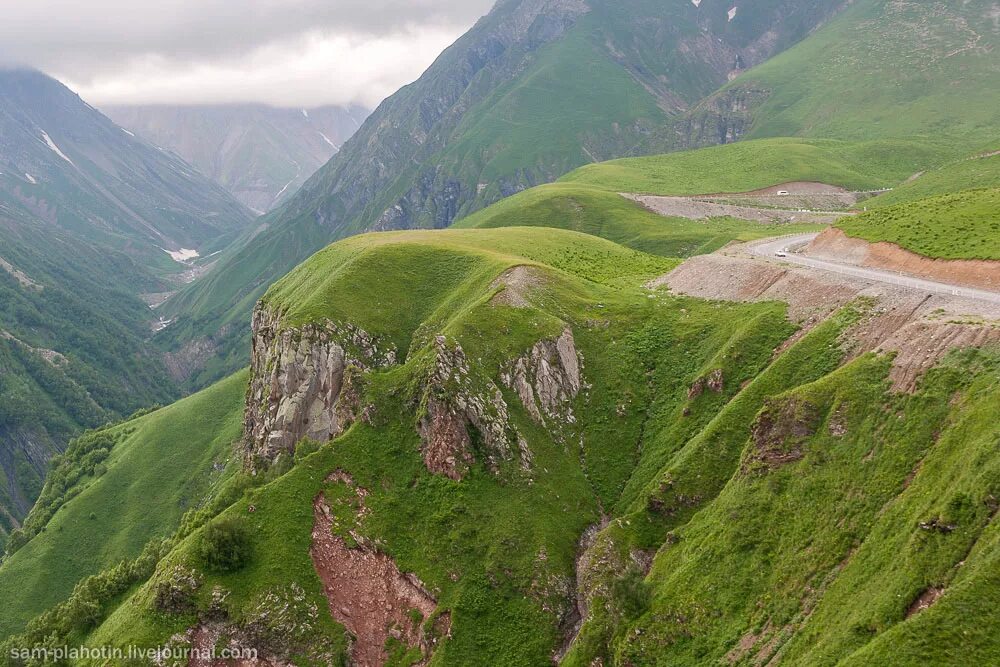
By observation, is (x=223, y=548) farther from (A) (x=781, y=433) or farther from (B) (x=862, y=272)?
(B) (x=862, y=272)

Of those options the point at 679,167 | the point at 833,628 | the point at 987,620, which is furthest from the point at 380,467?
the point at 679,167

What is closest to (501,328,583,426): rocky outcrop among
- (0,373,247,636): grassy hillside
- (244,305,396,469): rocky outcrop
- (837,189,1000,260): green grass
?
(244,305,396,469): rocky outcrop

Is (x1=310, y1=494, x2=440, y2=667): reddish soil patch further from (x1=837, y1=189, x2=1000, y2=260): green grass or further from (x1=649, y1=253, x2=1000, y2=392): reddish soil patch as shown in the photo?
(x1=837, y1=189, x2=1000, y2=260): green grass

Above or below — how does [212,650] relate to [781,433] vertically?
above

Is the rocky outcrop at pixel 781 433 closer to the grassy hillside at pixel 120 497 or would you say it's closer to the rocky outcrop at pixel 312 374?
the rocky outcrop at pixel 312 374

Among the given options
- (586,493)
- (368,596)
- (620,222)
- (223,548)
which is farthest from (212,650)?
(620,222)

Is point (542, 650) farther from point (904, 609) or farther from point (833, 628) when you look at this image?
point (904, 609)
